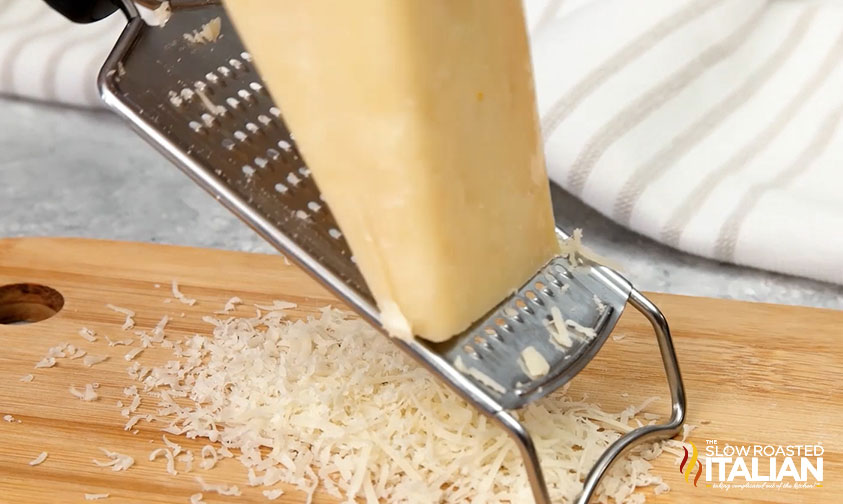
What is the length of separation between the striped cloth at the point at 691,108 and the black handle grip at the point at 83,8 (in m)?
0.97

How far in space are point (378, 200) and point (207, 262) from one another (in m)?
0.72

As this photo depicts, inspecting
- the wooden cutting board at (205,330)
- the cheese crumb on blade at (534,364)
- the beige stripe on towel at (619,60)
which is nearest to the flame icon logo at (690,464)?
the wooden cutting board at (205,330)

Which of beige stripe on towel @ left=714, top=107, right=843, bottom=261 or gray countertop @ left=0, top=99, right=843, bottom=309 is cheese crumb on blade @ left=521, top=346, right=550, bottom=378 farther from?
beige stripe on towel @ left=714, top=107, right=843, bottom=261

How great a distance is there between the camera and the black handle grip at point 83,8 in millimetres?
1131

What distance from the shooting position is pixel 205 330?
1.42 metres

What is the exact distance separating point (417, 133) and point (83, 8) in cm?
55

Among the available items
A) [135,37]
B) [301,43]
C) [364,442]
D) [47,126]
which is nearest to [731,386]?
[364,442]

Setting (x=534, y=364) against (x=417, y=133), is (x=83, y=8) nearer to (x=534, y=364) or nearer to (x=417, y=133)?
(x=417, y=133)

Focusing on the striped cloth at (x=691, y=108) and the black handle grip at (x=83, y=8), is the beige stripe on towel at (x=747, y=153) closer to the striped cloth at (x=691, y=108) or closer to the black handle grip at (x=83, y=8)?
the striped cloth at (x=691, y=108)

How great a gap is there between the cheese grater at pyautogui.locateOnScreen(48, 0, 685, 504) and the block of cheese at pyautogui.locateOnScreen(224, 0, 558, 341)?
43 millimetres

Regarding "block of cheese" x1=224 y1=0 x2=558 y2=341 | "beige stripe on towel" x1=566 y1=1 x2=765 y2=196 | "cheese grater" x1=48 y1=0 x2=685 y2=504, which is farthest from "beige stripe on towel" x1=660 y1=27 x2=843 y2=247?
"block of cheese" x1=224 y1=0 x2=558 y2=341

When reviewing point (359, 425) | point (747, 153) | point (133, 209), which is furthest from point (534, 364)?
point (133, 209)

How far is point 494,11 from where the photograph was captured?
94cm

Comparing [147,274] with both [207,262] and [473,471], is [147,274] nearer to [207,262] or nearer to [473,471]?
[207,262]
